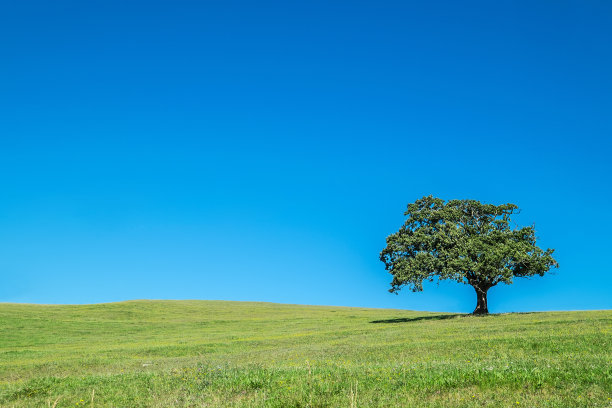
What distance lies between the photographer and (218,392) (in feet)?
40.7

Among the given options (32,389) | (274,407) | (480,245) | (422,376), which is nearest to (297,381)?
(274,407)

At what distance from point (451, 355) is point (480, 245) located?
37.6 m

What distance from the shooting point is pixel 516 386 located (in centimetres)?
1102

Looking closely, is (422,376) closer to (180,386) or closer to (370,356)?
(180,386)

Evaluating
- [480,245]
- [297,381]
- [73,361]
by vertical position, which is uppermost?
[480,245]

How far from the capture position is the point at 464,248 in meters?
53.8

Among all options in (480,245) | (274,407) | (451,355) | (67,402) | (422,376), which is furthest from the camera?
(480,245)

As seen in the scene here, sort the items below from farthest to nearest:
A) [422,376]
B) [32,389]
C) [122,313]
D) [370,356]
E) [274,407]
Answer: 1. [122,313]
2. [370,356]
3. [32,389]
4. [422,376]
5. [274,407]

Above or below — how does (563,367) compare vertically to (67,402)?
above

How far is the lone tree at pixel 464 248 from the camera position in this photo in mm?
53188

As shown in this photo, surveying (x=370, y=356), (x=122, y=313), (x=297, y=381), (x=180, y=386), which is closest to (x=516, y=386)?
(x=297, y=381)

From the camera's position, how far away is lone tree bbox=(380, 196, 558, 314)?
5319 centimetres

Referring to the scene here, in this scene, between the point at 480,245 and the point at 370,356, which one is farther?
the point at 480,245

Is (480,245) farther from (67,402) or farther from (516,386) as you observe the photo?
(67,402)
